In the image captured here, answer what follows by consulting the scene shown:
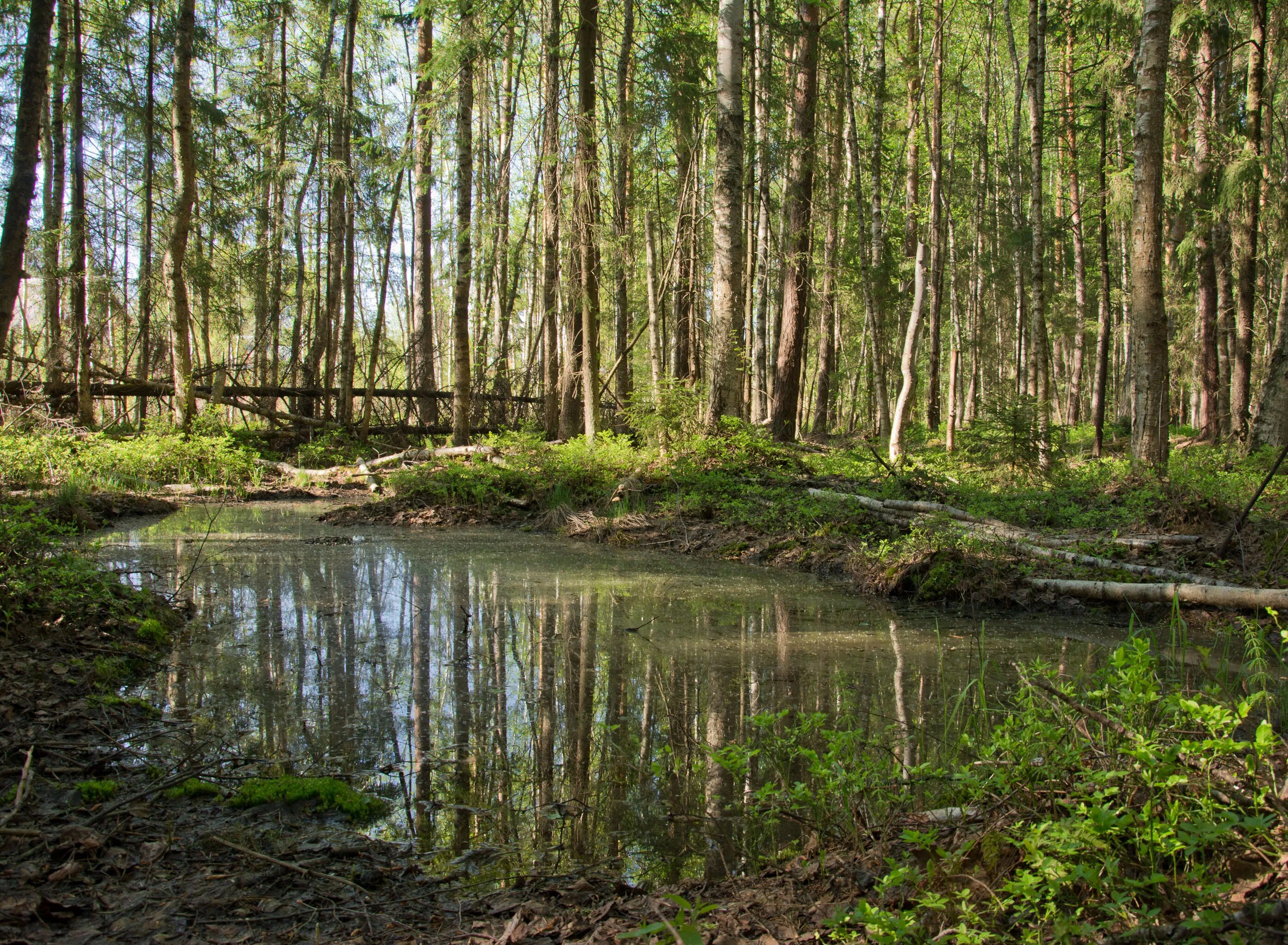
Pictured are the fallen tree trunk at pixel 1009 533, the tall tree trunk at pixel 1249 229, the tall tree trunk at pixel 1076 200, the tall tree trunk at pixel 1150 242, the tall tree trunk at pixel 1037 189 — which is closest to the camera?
the fallen tree trunk at pixel 1009 533

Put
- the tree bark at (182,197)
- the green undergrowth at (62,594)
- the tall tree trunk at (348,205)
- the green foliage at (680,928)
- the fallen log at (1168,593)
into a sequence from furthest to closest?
1. the tall tree trunk at (348,205)
2. the tree bark at (182,197)
3. the fallen log at (1168,593)
4. the green undergrowth at (62,594)
5. the green foliage at (680,928)

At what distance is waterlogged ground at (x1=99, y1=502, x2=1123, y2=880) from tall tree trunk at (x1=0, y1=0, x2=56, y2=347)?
2.42m

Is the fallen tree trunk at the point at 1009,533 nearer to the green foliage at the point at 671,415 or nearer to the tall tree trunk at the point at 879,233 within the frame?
the green foliage at the point at 671,415

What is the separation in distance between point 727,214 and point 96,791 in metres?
10.3

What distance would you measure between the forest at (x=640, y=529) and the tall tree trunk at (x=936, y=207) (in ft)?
0.96

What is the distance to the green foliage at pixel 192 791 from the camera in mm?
2965

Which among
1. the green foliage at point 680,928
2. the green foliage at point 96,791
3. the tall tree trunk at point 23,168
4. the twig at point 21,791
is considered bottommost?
the green foliage at point 96,791

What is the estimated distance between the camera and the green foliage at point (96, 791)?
2881 mm

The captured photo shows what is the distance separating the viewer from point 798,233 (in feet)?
46.9

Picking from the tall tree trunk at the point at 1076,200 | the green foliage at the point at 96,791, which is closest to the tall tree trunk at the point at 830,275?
the tall tree trunk at the point at 1076,200

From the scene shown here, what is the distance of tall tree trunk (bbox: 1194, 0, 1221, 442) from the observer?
1504 centimetres

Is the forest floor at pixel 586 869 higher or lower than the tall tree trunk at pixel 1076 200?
lower

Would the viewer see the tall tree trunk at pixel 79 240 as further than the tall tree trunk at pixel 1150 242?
Yes

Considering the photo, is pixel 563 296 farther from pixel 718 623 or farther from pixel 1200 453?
pixel 1200 453
